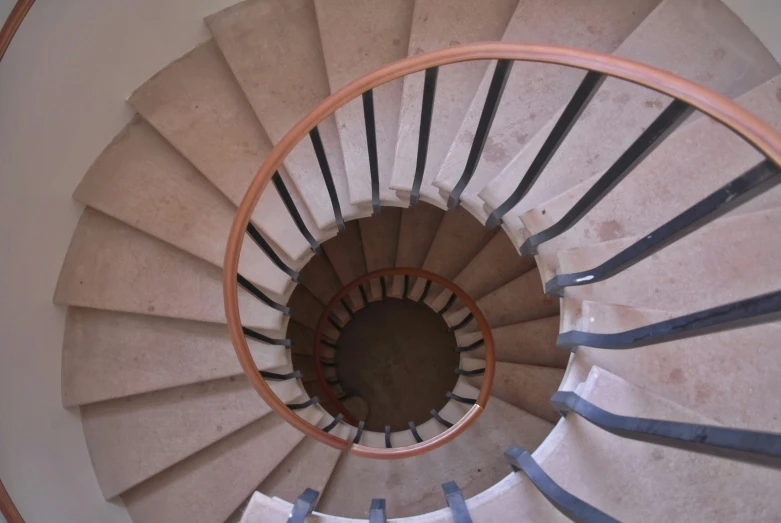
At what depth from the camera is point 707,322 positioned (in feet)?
5.85

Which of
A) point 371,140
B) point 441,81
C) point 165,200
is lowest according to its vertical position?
point 371,140

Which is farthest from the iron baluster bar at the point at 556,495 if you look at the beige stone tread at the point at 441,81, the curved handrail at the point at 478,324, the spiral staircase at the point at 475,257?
the beige stone tread at the point at 441,81

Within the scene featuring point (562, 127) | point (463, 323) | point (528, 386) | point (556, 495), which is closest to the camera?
point (562, 127)

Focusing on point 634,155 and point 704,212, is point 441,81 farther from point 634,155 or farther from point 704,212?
point 704,212

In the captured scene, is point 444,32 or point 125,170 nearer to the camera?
point 444,32

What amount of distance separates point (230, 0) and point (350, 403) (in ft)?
16.7

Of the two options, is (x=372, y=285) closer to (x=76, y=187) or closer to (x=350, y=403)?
(x=350, y=403)

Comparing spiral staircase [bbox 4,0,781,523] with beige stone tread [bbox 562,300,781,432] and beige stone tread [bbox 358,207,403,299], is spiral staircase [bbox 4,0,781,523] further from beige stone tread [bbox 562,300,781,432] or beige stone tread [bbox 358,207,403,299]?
beige stone tread [bbox 358,207,403,299]

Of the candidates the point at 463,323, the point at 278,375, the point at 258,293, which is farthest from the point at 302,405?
the point at 463,323

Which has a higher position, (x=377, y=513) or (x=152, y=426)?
(x=152, y=426)

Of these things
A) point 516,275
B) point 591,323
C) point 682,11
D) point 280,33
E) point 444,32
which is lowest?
point 591,323

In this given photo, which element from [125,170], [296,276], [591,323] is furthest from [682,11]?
[125,170]

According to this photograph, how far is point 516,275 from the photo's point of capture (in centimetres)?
544

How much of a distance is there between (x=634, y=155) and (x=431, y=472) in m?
3.16
